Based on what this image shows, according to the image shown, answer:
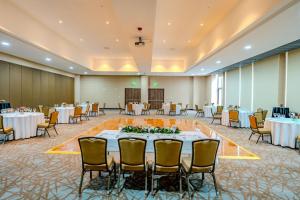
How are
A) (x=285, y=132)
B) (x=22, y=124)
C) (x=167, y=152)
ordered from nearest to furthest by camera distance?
(x=167, y=152) → (x=285, y=132) → (x=22, y=124)

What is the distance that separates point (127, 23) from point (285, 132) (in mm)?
5863

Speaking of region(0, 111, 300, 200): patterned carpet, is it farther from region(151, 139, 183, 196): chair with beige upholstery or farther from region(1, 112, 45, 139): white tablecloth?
region(1, 112, 45, 139): white tablecloth

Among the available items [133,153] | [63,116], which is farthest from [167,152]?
[63,116]

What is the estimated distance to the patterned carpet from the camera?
10.6ft

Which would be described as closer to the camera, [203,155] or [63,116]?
[203,155]

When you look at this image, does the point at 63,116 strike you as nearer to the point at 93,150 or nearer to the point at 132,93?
the point at 93,150

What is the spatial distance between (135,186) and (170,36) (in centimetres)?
858

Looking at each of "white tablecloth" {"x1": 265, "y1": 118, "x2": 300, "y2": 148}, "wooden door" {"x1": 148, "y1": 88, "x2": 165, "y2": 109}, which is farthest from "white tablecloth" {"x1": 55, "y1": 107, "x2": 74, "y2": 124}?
"wooden door" {"x1": 148, "y1": 88, "x2": 165, "y2": 109}

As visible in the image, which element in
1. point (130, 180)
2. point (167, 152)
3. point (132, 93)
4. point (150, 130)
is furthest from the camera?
point (132, 93)

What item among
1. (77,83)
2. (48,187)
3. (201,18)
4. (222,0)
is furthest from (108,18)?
(77,83)

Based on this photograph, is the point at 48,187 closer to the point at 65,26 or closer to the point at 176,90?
the point at 65,26

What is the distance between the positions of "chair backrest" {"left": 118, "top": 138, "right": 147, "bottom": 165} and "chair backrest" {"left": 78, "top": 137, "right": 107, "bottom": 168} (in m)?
0.29

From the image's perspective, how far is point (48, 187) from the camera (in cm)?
346

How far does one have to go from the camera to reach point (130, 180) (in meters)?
3.77
